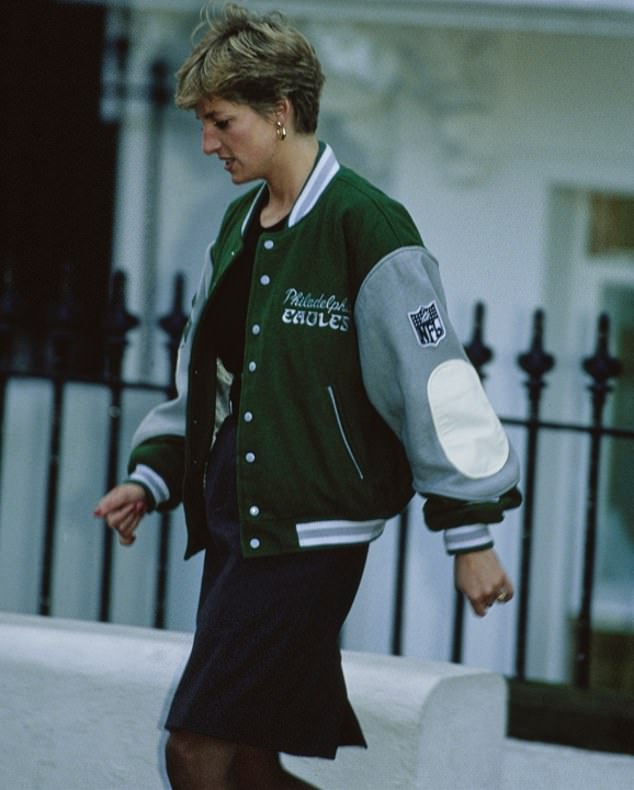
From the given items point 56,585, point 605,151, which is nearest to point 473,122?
point 605,151

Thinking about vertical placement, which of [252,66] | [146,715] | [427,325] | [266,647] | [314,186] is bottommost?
[146,715]

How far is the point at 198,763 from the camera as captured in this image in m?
2.62

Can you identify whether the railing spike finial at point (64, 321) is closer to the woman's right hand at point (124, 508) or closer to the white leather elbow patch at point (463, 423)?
the woman's right hand at point (124, 508)

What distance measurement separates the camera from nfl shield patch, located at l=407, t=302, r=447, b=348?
103 inches

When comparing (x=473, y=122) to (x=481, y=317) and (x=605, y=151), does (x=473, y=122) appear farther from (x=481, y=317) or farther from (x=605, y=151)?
(x=481, y=317)

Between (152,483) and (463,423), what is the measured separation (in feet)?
2.13

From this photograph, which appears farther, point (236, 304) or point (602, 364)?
point (602, 364)

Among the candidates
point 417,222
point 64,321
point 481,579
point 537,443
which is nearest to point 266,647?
point 481,579

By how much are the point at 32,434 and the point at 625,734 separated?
2.82 metres

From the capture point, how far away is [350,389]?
8.73ft

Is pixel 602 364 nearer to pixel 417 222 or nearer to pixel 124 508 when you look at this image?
pixel 124 508

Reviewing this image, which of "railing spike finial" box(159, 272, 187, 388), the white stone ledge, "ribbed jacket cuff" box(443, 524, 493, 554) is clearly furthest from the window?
"ribbed jacket cuff" box(443, 524, 493, 554)

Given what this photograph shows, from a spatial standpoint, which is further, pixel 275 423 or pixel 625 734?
pixel 625 734

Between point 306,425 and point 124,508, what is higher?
point 306,425
